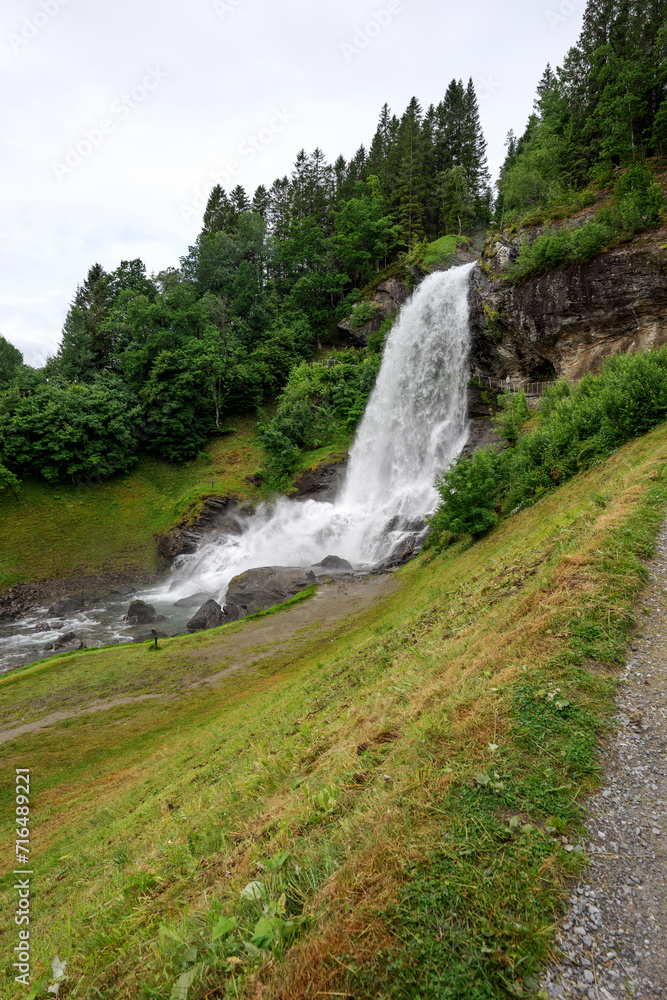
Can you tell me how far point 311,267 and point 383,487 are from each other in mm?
39044

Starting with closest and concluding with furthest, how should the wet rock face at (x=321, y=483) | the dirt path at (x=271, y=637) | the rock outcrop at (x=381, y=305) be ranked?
1. the dirt path at (x=271, y=637)
2. the wet rock face at (x=321, y=483)
3. the rock outcrop at (x=381, y=305)

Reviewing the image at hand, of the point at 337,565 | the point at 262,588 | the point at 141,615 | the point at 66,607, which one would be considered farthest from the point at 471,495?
the point at 66,607

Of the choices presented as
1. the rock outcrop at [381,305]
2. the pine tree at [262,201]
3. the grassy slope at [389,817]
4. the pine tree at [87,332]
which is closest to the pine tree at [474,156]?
the rock outcrop at [381,305]

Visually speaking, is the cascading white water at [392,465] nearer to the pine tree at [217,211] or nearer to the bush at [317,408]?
the bush at [317,408]

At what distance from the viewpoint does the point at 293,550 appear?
→ 29.2m

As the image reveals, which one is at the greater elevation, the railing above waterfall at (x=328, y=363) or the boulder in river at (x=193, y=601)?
the railing above waterfall at (x=328, y=363)

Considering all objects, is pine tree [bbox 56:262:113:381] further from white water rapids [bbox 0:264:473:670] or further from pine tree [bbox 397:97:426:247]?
pine tree [bbox 397:97:426:247]

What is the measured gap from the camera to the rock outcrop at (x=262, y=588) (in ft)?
68.3

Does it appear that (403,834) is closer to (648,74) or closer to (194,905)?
(194,905)

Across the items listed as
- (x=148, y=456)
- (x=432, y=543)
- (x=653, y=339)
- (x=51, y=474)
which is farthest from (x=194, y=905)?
(x=148, y=456)

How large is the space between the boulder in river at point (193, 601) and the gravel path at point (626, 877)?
24.2 m

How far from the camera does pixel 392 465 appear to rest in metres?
31.1

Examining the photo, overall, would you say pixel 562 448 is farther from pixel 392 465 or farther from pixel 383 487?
pixel 392 465

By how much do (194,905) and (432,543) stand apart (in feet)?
50.6
